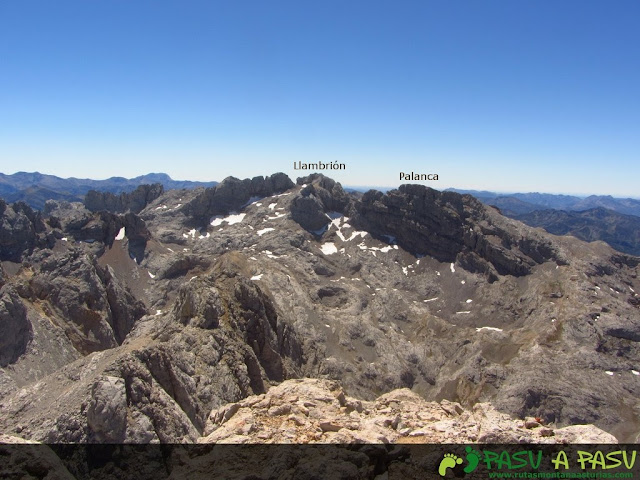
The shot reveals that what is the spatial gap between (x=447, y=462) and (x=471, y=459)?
0.99 meters

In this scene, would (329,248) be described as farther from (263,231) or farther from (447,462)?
(447,462)

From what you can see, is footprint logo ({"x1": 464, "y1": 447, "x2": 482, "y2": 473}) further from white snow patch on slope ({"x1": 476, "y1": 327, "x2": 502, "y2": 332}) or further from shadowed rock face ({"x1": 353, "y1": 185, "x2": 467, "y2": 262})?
shadowed rock face ({"x1": 353, "y1": 185, "x2": 467, "y2": 262})

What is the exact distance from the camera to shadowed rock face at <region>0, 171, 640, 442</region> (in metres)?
28.6

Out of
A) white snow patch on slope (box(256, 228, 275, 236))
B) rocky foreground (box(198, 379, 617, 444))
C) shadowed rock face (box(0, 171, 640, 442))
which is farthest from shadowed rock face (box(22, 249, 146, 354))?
white snow patch on slope (box(256, 228, 275, 236))

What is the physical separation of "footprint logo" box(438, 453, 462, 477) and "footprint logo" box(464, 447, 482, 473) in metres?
0.33

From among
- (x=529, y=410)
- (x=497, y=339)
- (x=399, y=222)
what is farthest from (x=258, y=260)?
(x=529, y=410)

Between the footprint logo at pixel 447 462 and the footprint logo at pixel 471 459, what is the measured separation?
33 cm

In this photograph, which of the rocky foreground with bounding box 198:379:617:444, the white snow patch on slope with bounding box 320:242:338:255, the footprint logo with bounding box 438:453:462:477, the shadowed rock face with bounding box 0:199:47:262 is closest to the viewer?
the footprint logo with bounding box 438:453:462:477

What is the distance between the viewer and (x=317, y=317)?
12594cm

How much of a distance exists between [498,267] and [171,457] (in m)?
151

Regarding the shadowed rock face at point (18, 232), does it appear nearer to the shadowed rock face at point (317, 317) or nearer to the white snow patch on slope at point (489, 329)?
the shadowed rock face at point (317, 317)

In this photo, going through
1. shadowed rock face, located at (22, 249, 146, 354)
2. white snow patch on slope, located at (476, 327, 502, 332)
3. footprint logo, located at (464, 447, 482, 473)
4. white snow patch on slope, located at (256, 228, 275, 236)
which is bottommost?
white snow patch on slope, located at (476, 327, 502, 332)

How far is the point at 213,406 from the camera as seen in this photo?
30.8m

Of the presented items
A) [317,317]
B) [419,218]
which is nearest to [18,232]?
[317,317]
